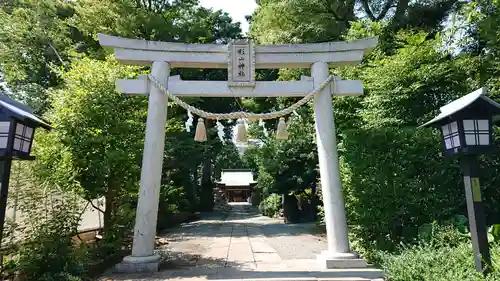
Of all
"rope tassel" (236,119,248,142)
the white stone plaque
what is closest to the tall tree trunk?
"rope tassel" (236,119,248,142)

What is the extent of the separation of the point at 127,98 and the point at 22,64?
1202 centimetres

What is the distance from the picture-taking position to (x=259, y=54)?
7.68m

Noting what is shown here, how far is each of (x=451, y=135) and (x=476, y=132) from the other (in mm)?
300

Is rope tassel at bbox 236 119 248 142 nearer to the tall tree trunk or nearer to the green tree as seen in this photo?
the green tree

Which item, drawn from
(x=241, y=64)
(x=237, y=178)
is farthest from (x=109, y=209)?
(x=237, y=178)

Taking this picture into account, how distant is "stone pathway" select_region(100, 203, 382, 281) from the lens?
624 centimetres

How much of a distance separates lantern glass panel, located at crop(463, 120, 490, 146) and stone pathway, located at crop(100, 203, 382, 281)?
292cm

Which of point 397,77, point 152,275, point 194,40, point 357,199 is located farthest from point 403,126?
point 194,40

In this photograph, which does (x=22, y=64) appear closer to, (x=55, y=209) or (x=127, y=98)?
(x=127, y=98)

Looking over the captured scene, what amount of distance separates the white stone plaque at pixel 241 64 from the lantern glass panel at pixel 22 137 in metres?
3.91

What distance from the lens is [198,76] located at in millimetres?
20141

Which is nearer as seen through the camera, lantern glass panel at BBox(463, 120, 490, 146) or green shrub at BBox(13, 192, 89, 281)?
lantern glass panel at BBox(463, 120, 490, 146)

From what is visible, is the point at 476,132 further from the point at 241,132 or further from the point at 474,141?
the point at 241,132

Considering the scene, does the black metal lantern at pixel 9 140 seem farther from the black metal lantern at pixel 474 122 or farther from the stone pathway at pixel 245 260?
the black metal lantern at pixel 474 122
